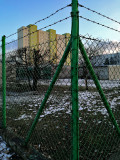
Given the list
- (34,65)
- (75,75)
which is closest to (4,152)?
(75,75)

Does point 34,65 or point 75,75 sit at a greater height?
point 34,65

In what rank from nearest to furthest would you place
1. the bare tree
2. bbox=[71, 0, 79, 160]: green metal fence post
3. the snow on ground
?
bbox=[71, 0, 79, 160]: green metal fence post, the snow on ground, the bare tree

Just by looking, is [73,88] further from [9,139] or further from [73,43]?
[9,139]

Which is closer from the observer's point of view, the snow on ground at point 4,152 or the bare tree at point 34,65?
the snow on ground at point 4,152

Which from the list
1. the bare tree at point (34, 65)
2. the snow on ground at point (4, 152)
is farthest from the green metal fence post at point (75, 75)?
the bare tree at point (34, 65)

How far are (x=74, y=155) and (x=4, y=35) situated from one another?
7.93 feet

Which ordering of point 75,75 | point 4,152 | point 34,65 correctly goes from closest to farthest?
point 75,75 → point 4,152 → point 34,65

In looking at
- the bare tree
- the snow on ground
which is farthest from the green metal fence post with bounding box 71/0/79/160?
the bare tree

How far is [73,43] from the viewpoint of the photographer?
139 centimetres

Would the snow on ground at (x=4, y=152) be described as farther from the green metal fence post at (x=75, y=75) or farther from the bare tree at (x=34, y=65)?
the bare tree at (x=34, y=65)

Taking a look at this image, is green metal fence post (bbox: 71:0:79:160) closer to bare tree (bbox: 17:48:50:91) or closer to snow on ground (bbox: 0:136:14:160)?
snow on ground (bbox: 0:136:14:160)

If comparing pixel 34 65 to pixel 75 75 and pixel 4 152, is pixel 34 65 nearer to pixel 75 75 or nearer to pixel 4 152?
pixel 4 152

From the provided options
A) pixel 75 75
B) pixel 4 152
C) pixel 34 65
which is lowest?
pixel 4 152

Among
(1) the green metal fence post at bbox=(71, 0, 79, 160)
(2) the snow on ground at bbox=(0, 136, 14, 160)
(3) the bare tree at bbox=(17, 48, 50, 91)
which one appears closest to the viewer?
(1) the green metal fence post at bbox=(71, 0, 79, 160)
